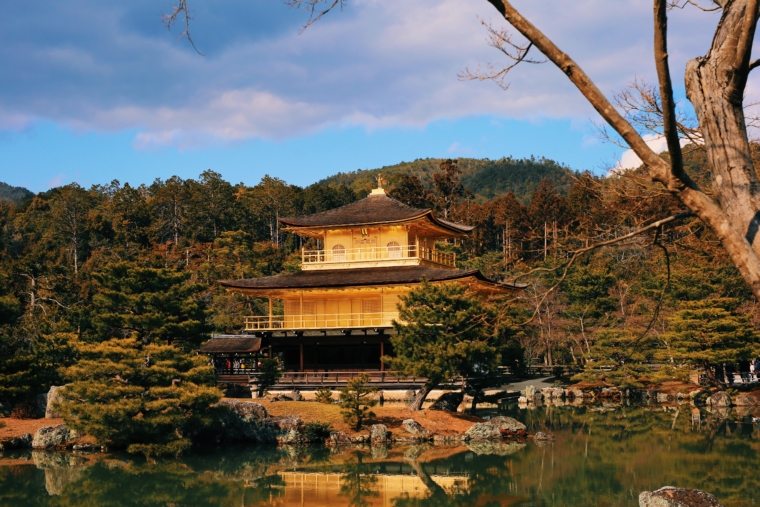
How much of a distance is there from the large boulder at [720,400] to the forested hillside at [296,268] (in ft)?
3.78

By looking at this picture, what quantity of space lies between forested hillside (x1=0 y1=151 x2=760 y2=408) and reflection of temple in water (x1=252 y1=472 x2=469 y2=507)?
3916mm

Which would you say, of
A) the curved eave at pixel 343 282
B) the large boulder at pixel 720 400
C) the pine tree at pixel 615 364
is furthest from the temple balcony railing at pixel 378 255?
the large boulder at pixel 720 400

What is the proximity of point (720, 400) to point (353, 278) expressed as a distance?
14.0 m

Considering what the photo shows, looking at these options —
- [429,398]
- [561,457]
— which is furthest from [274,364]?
[561,457]

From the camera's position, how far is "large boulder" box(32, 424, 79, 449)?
18.8 m

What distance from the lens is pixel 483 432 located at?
65.7 ft

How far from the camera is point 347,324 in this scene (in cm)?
2802

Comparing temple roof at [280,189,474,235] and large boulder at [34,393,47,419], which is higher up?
temple roof at [280,189,474,235]

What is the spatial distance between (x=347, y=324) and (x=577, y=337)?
1267 cm

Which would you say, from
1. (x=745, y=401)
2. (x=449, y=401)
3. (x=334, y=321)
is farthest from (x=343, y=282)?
(x=745, y=401)

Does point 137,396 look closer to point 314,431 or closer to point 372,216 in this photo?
point 314,431

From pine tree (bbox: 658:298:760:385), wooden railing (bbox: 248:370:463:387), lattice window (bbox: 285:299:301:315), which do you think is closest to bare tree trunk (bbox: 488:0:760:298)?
wooden railing (bbox: 248:370:463:387)

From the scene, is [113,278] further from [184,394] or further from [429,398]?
[429,398]

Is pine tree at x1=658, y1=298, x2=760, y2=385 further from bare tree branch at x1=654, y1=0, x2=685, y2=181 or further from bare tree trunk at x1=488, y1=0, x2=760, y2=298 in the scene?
bare tree branch at x1=654, y1=0, x2=685, y2=181
